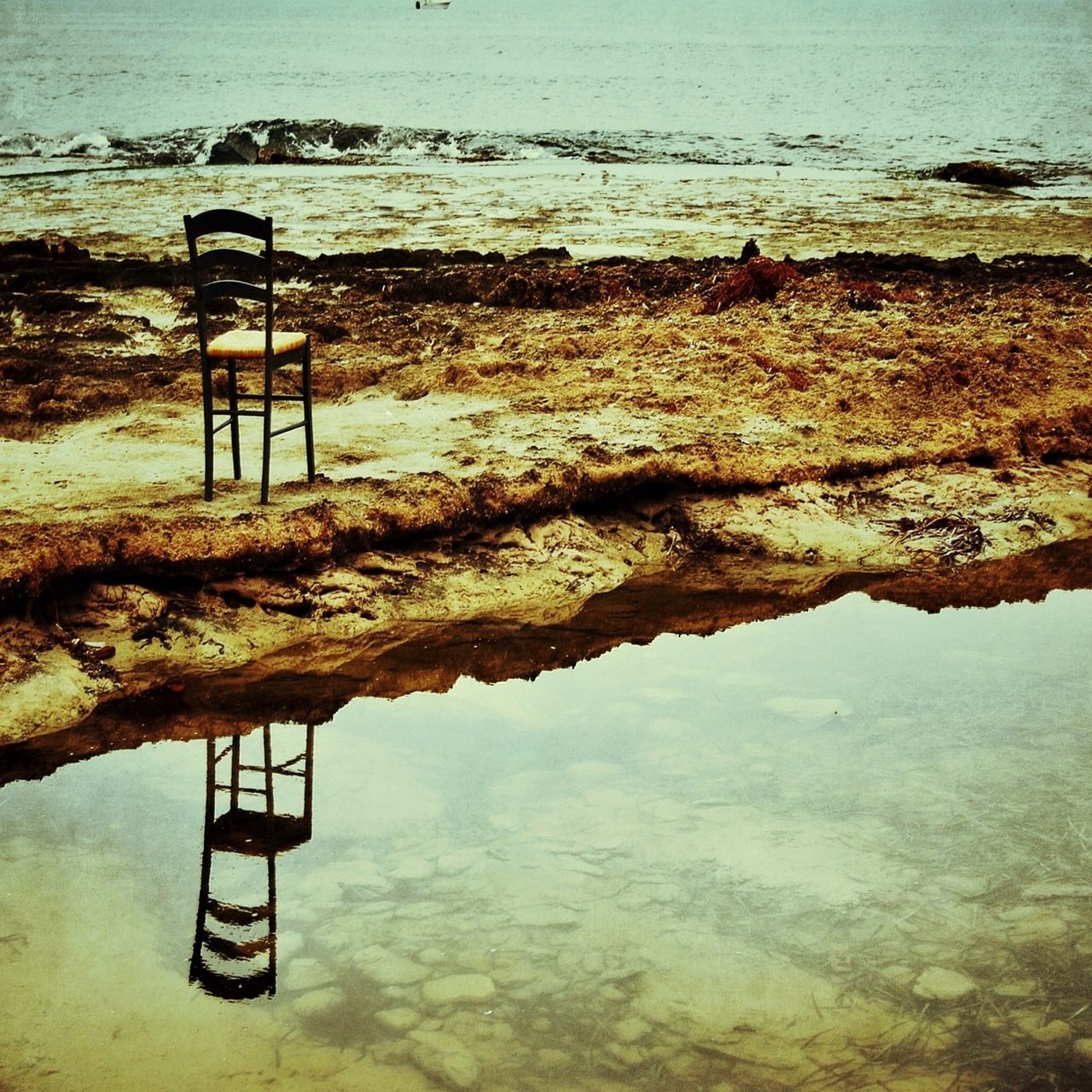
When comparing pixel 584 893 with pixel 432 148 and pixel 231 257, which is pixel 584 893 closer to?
pixel 231 257

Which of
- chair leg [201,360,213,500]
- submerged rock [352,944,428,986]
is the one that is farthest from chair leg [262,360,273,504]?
submerged rock [352,944,428,986]

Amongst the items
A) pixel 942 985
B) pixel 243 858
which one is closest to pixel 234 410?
pixel 243 858

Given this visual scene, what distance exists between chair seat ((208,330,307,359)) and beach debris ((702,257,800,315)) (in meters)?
4.87

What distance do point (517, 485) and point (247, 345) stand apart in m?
1.54

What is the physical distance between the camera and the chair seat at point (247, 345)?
625cm

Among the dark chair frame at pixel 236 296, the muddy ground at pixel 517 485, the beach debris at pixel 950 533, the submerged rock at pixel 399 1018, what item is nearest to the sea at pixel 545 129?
the muddy ground at pixel 517 485

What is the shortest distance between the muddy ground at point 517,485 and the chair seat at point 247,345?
738mm

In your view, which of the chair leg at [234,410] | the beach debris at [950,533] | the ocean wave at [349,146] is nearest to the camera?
the chair leg at [234,410]

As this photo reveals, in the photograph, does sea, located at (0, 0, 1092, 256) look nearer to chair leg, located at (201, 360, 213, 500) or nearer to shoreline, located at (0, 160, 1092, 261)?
shoreline, located at (0, 160, 1092, 261)

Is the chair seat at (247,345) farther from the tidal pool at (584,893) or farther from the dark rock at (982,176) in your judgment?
the dark rock at (982,176)

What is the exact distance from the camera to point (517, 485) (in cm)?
678

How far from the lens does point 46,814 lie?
14.7ft

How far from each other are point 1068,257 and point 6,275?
1066 cm

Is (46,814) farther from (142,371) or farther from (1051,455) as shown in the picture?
(1051,455)
